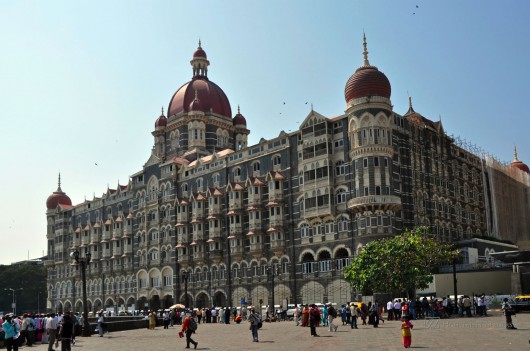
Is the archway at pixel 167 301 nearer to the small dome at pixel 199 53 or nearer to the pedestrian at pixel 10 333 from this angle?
the small dome at pixel 199 53

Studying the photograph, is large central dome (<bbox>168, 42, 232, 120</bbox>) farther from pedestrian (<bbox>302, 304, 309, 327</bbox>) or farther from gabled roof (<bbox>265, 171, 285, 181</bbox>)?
pedestrian (<bbox>302, 304, 309, 327</bbox>)

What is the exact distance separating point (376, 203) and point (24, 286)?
84783 mm

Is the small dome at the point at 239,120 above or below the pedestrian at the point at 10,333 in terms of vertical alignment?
above

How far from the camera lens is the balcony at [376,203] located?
58875 mm

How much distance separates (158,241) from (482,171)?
40.3 meters

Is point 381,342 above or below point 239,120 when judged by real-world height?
below

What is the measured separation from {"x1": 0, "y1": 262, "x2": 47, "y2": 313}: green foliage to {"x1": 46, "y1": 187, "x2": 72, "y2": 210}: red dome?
2036 cm

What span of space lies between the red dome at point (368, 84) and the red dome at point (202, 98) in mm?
30300

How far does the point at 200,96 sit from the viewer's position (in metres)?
88.5

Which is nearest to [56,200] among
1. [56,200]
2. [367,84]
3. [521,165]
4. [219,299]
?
[56,200]

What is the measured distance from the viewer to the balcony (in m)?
58.9

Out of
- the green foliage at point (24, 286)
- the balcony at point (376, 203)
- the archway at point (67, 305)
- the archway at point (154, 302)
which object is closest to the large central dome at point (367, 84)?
the balcony at point (376, 203)

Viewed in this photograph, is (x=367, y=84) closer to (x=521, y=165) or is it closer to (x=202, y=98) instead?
(x=202, y=98)

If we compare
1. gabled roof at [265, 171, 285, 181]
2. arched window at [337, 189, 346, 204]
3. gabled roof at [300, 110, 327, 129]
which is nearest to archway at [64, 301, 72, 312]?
gabled roof at [265, 171, 285, 181]
